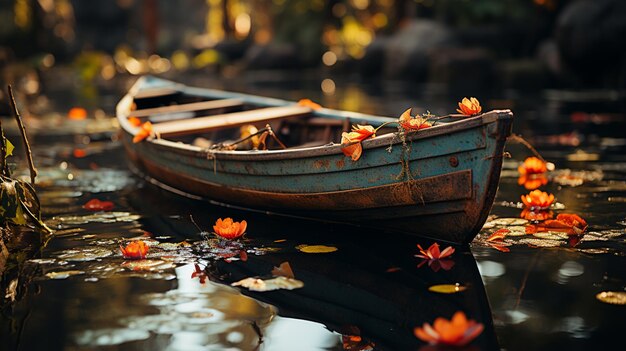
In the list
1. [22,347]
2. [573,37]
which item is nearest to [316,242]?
[22,347]

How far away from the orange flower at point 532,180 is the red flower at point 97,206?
4.07m

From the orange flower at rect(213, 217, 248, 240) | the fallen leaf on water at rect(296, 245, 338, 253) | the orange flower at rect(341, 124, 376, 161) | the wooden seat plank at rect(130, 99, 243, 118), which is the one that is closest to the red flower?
the orange flower at rect(213, 217, 248, 240)

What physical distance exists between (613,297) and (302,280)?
1.86m

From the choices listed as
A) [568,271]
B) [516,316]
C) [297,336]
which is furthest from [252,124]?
[516,316]

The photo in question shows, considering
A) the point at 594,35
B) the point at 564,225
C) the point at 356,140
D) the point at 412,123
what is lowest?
the point at 564,225

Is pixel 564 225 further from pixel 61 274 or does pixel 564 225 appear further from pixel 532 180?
pixel 61 274

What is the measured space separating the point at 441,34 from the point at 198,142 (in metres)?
18.0

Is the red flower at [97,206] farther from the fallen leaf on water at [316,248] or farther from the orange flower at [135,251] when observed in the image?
the fallen leaf on water at [316,248]

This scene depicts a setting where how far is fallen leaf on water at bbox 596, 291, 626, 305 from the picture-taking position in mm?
4508

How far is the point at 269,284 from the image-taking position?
490 cm

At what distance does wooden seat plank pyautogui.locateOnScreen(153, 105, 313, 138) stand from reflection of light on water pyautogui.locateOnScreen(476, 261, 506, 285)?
3471mm

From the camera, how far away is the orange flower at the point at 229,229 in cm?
Answer: 575

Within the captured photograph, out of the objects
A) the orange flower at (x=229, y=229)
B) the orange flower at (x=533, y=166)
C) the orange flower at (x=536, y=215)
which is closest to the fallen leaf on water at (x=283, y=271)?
the orange flower at (x=229, y=229)

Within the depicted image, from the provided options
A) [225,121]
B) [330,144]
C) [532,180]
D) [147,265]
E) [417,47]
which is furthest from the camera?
[417,47]
